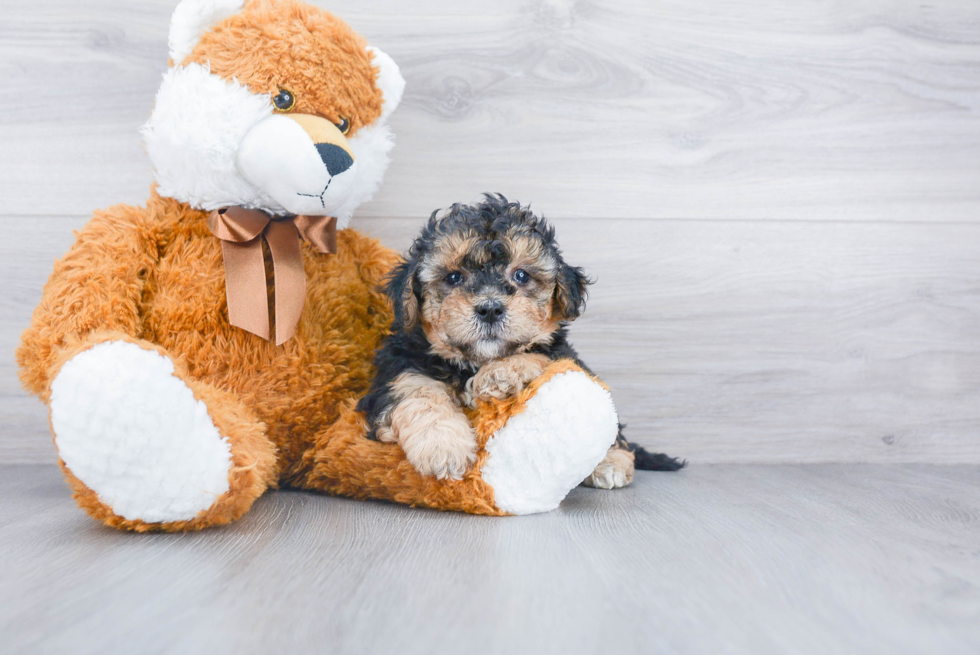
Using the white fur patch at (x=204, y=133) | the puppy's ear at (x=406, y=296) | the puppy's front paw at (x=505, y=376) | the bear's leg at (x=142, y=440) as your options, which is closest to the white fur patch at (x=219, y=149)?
the white fur patch at (x=204, y=133)

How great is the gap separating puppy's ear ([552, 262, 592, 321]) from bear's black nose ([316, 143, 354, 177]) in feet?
1.80

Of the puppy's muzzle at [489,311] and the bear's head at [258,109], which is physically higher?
the bear's head at [258,109]

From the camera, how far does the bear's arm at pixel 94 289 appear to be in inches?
55.7

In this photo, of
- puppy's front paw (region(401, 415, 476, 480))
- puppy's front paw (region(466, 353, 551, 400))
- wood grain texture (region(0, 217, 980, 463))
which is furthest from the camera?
wood grain texture (region(0, 217, 980, 463))

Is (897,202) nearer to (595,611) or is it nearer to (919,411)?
(919,411)

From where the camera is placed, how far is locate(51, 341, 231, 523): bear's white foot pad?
1196 millimetres

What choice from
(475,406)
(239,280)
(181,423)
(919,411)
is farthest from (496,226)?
(919,411)

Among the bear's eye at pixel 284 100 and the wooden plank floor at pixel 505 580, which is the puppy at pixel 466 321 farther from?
the bear's eye at pixel 284 100

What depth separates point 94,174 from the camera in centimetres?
202

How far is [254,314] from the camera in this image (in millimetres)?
1560

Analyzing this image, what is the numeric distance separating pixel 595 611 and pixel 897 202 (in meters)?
1.86

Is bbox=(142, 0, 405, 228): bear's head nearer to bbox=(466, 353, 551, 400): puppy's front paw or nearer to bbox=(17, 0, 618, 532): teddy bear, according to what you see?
bbox=(17, 0, 618, 532): teddy bear

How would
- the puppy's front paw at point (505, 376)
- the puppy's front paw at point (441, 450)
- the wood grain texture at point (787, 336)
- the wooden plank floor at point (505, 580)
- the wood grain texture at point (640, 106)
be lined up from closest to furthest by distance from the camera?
the wooden plank floor at point (505, 580)
the puppy's front paw at point (441, 450)
the puppy's front paw at point (505, 376)
the wood grain texture at point (640, 106)
the wood grain texture at point (787, 336)

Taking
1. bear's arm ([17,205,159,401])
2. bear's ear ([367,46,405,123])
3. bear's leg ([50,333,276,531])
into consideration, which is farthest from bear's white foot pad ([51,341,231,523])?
bear's ear ([367,46,405,123])
